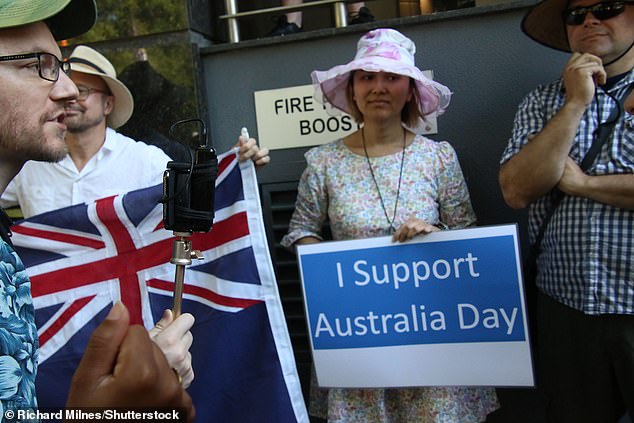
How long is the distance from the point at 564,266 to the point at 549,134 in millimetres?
514

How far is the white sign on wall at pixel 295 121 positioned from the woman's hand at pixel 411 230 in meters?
1.10

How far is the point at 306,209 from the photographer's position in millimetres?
3070

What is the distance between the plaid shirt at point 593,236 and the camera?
2.46 m

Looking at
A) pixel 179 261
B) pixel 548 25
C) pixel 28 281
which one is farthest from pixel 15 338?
pixel 548 25

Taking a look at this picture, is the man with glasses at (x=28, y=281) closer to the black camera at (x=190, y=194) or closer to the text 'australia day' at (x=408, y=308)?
the black camera at (x=190, y=194)

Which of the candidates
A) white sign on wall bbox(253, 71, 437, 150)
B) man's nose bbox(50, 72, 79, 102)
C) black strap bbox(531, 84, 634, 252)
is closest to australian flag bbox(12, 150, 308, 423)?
white sign on wall bbox(253, 71, 437, 150)

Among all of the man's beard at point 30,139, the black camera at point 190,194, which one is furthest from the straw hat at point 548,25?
the man's beard at point 30,139

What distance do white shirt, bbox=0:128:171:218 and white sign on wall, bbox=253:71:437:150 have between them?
0.84 m

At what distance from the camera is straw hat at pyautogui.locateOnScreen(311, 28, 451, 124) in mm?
2941

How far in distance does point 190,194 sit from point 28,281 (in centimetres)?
41

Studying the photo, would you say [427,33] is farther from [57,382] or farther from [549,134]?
[57,382]

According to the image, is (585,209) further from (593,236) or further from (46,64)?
(46,64)

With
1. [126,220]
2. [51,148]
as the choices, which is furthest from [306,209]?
[51,148]

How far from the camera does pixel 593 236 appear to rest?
2.50 meters
